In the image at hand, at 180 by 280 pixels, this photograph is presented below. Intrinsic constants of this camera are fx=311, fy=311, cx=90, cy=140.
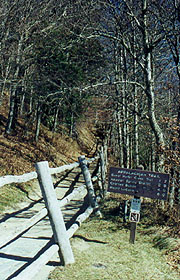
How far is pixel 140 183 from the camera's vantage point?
5.82 meters

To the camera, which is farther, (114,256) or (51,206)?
(114,256)

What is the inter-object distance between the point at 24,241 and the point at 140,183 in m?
2.56

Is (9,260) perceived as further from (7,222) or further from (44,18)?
(44,18)

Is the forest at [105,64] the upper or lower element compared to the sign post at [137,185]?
upper

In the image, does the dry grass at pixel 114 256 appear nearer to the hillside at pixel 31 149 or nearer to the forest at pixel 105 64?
the forest at pixel 105 64

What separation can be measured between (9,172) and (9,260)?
7.62 meters

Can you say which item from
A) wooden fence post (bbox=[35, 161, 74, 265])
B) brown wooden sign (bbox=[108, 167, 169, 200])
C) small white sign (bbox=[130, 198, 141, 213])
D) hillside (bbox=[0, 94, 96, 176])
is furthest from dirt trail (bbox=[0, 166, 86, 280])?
hillside (bbox=[0, 94, 96, 176])

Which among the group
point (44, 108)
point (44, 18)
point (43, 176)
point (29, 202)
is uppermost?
point (44, 18)

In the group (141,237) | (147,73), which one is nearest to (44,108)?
(147,73)

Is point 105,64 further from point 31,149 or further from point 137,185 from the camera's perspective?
point 31,149

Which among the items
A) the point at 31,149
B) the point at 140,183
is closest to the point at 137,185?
the point at 140,183

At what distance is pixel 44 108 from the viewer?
25203 mm

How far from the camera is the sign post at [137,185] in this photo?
5.66 m

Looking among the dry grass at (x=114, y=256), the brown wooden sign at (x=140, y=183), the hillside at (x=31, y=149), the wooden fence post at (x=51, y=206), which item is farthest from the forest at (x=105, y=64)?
the wooden fence post at (x=51, y=206)
